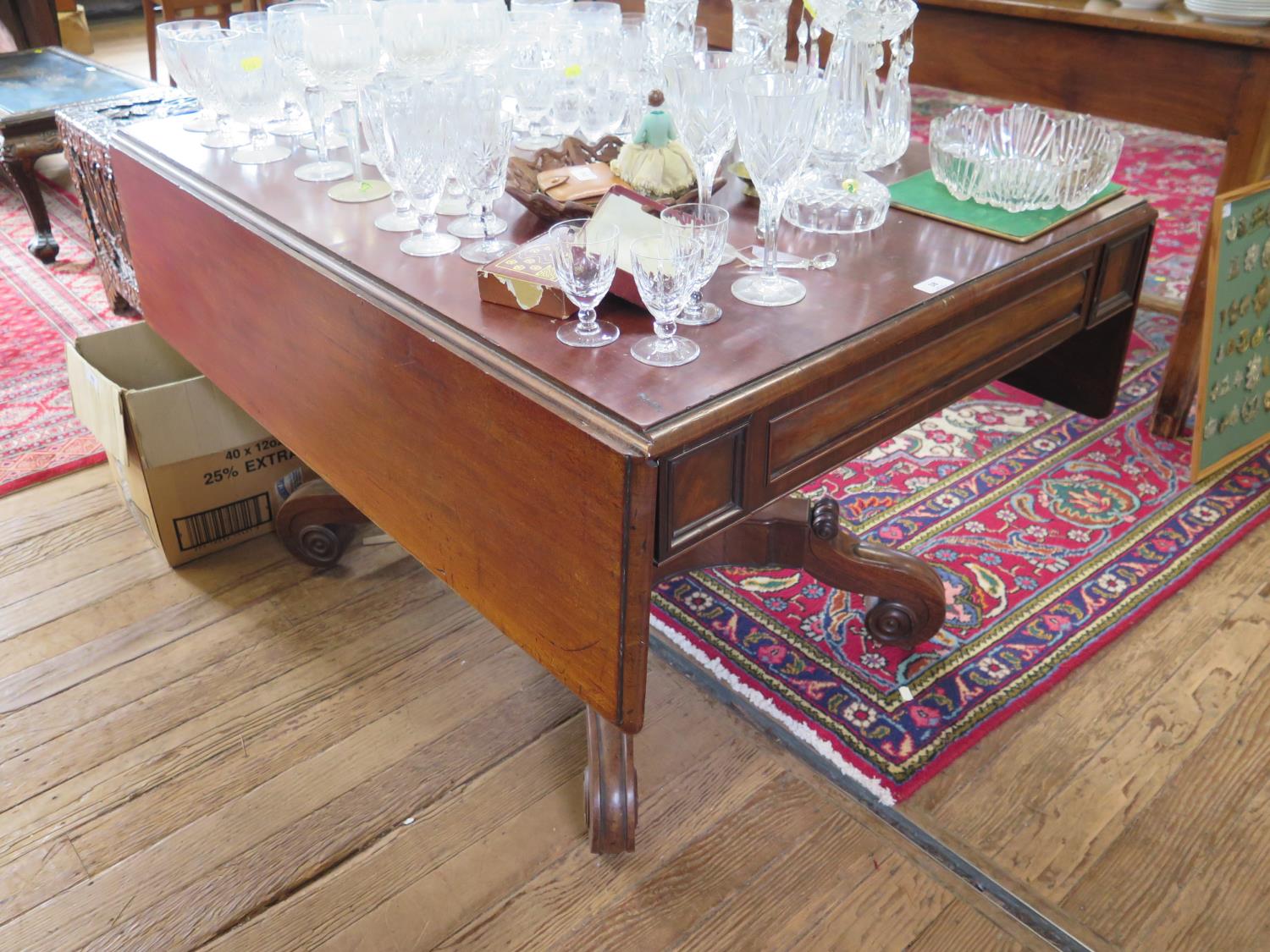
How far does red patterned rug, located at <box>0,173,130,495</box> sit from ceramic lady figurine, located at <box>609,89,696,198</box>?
53.0 inches

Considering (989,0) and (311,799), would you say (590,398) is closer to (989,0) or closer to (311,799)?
(311,799)

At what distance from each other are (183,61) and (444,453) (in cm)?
79

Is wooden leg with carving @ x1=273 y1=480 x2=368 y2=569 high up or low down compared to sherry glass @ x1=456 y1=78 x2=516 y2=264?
down

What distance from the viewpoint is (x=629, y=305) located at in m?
1.13

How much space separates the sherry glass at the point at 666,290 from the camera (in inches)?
39.8

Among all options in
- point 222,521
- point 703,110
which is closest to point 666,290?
point 703,110

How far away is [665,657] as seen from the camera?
1.62m

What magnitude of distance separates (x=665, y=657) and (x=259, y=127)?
987mm

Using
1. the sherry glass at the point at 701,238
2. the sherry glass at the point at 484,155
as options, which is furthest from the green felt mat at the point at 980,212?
the sherry glass at the point at 484,155

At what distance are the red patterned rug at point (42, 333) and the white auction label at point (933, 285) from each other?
5.46 feet

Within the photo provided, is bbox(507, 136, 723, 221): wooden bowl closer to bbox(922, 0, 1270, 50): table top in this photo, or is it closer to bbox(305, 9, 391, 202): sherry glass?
bbox(305, 9, 391, 202): sherry glass

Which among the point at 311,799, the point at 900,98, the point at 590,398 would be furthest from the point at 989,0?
the point at 311,799

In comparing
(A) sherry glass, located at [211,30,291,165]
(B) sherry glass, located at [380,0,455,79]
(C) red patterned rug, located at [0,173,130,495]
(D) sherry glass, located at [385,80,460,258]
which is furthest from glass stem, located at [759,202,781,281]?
(C) red patterned rug, located at [0,173,130,495]

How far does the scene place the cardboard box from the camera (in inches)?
65.2
